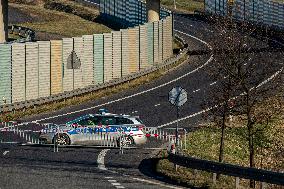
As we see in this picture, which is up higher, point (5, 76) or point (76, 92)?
point (5, 76)

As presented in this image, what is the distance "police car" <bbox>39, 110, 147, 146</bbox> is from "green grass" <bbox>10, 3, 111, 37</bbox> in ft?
175

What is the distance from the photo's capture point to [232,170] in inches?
939

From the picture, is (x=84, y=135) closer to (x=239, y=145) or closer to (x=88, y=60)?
(x=239, y=145)

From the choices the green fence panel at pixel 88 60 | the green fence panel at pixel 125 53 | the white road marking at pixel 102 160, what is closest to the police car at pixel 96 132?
the white road marking at pixel 102 160

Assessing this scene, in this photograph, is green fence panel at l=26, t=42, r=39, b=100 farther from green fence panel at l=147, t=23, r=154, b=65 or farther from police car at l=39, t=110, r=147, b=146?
green fence panel at l=147, t=23, r=154, b=65

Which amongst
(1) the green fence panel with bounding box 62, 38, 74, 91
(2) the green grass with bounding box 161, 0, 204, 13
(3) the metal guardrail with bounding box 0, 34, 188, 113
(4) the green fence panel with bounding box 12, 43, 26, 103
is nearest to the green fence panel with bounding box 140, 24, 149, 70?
(3) the metal guardrail with bounding box 0, 34, 188, 113

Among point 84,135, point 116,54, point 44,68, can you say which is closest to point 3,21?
point 116,54

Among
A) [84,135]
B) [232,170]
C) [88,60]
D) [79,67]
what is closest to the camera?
[232,170]

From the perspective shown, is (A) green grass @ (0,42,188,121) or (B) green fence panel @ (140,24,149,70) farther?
(B) green fence panel @ (140,24,149,70)

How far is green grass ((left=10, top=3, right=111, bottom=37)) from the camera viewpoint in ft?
294

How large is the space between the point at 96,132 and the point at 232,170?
1123 cm

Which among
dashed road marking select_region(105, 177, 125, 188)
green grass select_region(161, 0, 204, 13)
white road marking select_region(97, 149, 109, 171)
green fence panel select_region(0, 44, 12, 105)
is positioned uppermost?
green grass select_region(161, 0, 204, 13)

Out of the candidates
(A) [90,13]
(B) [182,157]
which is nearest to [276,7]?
(A) [90,13]

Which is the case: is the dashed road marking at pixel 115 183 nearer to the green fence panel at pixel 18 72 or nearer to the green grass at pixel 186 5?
the green fence panel at pixel 18 72
